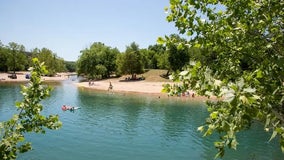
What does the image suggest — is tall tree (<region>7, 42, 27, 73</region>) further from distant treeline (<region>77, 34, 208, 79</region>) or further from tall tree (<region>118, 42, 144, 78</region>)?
tall tree (<region>118, 42, 144, 78</region>)

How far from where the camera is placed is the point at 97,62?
110 metres

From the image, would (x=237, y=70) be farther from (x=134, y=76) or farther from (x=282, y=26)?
(x=134, y=76)

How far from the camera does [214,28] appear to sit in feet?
19.7

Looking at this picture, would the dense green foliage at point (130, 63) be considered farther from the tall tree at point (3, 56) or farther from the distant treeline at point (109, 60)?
the tall tree at point (3, 56)

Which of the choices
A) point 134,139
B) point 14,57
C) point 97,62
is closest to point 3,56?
point 14,57

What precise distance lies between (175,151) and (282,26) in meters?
20.1

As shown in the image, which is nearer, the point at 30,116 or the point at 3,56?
the point at 30,116

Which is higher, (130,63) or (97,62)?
(97,62)

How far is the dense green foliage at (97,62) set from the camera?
109075 millimetres

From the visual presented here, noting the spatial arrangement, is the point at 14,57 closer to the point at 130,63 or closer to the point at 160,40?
the point at 130,63

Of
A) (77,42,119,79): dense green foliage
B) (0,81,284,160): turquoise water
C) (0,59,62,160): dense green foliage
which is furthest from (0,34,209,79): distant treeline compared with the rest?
(0,59,62,160): dense green foliage

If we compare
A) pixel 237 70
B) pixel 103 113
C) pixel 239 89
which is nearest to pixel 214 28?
pixel 237 70

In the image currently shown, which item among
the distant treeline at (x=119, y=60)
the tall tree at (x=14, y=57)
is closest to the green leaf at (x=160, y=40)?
the distant treeline at (x=119, y=60)

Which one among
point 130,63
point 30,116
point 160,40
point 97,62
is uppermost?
point 97,62
